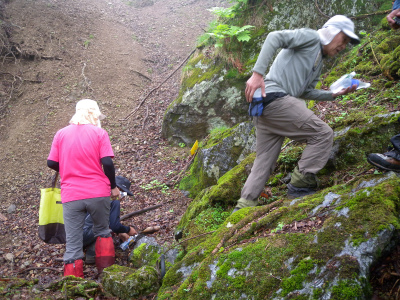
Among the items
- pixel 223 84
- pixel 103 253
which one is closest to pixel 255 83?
pixel 103 253

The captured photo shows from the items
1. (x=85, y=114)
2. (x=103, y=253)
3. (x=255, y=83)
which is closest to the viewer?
(x=255, y=83)

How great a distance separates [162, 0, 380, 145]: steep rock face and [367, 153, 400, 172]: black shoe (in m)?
5.18

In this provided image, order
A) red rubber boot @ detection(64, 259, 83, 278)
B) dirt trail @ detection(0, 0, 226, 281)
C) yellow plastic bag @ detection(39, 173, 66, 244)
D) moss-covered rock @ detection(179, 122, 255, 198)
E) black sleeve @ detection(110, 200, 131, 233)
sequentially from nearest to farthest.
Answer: red rubber boot @ detection(64, 259, 83, 278) < yellow plastic bag @ detection(39, 173, 66, 244) < black sleeve @ detection(110, 200, 131, 233) < moss-covered rock @ detection(179, 122, 255, 198) < dirt trail @ detection(0, 0, 226, 281)

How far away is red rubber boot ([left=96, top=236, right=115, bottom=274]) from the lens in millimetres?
4559

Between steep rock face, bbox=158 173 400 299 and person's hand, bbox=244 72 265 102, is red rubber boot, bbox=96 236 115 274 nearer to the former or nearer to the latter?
steep rock face, bbox=158 173 400 299

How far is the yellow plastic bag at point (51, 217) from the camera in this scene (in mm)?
4535

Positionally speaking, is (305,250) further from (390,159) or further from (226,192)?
(226,192)

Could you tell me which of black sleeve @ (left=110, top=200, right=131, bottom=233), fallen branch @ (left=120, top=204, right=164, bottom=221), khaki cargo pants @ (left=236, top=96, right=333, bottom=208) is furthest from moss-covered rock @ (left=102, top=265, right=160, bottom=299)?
fallen branch @ (left=120, top=204, right=164, bottom=221)

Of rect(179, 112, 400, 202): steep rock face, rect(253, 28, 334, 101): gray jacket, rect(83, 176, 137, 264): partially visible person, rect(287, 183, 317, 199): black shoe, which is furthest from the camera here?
rect(83, 176, 137, 264): partially visible person

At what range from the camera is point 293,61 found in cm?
Answer: 324

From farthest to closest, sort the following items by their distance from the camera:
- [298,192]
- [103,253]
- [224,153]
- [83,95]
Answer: [83,95], [224,153], [103,253], [298,192]

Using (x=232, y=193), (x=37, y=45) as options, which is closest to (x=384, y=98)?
(x=232, y=193)

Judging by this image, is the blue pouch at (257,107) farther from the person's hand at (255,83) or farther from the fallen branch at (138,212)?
the fallen branch at (138,212)

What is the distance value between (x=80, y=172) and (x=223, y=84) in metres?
5.35
